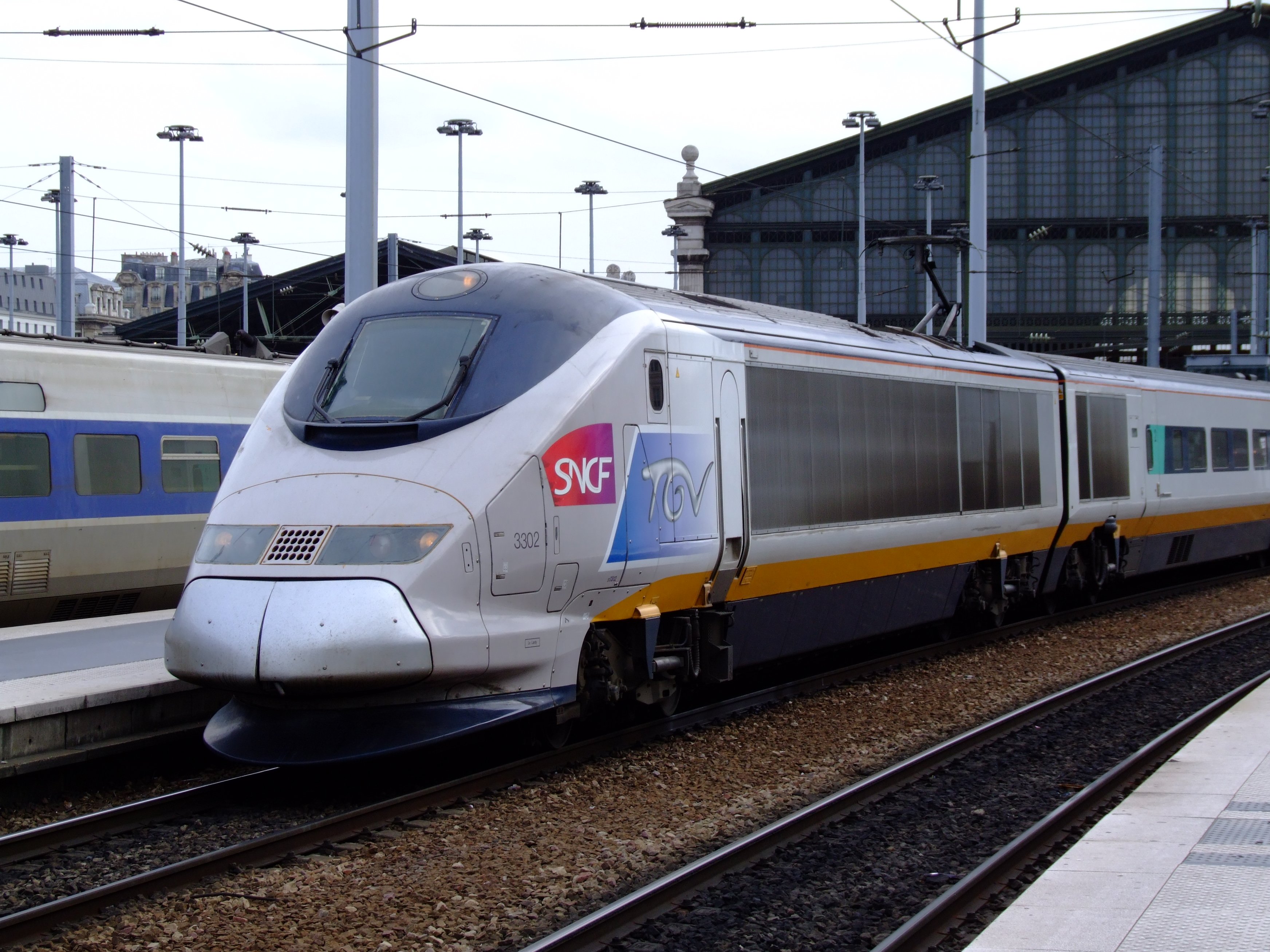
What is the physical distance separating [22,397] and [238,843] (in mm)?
7926

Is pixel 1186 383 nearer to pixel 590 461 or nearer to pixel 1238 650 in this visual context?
pixel 1238 650

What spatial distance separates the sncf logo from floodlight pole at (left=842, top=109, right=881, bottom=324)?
25.7 meters

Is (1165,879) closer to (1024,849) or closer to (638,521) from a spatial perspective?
(1024,849)

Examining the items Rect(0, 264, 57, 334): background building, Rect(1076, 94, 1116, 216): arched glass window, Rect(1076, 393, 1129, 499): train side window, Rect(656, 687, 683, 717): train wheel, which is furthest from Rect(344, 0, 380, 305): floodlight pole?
Rect(0, 264, 57, 334): background building

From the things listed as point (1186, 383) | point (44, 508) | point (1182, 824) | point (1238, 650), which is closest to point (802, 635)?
point (1182, 824)

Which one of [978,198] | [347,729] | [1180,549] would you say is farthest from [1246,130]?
[347,729]

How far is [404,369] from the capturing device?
8.38 metres

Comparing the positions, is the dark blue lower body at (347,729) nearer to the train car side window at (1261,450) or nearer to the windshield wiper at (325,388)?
the windshield wiper at (325,388)

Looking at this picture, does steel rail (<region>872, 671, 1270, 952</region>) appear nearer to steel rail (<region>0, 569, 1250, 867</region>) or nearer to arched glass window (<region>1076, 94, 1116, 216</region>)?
steel rail (<region>0, 569, 1250, 867</region>)

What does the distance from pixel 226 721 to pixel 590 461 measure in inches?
103

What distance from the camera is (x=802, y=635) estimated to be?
10984 mm

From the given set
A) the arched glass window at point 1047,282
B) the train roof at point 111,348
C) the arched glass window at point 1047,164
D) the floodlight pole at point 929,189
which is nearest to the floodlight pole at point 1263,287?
the arched glass window at point 1047,282

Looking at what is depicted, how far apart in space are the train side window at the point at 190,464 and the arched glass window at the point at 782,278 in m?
35.1

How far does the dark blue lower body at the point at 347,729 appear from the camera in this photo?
727 centimetres
